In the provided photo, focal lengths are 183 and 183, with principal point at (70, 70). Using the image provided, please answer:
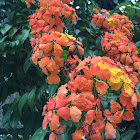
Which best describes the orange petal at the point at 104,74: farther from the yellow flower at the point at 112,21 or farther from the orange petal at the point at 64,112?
the yellow flower at the point at 112,21

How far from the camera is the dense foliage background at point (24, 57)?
3.47ft

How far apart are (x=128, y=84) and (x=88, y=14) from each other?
812 millimetres

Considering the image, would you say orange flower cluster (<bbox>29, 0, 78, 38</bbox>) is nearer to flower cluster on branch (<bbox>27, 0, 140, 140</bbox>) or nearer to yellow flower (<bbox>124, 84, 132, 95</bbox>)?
flower cluster on branch (<bbox>27, 0, 140, 140</bbox>)

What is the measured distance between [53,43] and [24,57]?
0.62 m

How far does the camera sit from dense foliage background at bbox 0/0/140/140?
106 cm

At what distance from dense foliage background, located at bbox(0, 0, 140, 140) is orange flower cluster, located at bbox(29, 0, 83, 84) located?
0.60 feet

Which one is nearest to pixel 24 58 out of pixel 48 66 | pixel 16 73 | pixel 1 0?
pixel 16 73

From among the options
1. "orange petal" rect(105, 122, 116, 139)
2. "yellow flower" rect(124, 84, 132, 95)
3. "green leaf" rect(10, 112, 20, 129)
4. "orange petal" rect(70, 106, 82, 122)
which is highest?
"yellow flower" rect(124, 84, 132, 95)

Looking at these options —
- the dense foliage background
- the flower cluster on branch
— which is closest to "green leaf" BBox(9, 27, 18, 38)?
the dense foliage background

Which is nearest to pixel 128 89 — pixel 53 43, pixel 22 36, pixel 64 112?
pixel 64 112

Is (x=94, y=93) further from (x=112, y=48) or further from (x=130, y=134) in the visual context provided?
(x=130, y=134)

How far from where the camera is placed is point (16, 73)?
4.21 ft

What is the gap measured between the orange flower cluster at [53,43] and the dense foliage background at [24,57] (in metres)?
0.18

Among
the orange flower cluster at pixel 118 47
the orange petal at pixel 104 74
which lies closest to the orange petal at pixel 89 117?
the orange petal at pixel 104 74
